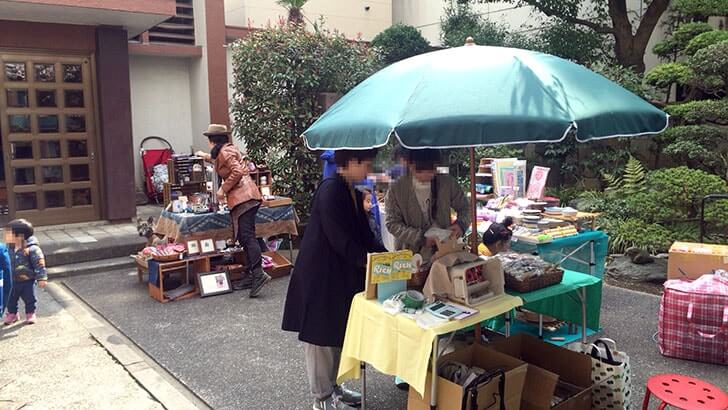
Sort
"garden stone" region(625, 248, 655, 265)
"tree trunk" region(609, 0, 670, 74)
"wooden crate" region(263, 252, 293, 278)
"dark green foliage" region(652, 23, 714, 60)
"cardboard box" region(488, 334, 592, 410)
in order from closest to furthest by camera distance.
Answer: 1. "cardboard box" region(488, 334, 592, 410)
2. "garden stone" region(625, 248, 655, 265)
3. "wooden crate" region(263, 252, 293, 278)
4. "dark green foliage" region(652, 23, 714, 60)
5. "tree trunk" region(609, 0, 670, 74)

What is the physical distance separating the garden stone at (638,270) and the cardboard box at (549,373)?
3885mm

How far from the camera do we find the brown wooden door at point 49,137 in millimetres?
8797

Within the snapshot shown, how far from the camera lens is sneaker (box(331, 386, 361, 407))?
3957 millimetres

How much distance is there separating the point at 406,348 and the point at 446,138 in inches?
46.5

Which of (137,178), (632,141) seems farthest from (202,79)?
(632,141)

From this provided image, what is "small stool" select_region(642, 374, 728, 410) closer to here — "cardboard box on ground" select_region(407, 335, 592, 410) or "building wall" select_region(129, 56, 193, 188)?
"cardboard box on ground" select_region(407, 335, 592, 410)

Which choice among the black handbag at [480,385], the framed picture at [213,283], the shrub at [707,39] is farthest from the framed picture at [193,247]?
the shrub at [707,39]

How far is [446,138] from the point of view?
262cm

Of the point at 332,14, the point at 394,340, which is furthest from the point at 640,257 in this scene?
the point at 332,14

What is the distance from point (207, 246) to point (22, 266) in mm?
1848

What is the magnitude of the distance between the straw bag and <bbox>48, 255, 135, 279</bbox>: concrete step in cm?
632

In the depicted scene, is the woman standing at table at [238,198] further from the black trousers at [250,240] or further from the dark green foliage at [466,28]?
the dark green foliage at [466,28]

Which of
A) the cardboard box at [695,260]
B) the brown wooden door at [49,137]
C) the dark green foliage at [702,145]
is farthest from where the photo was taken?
the brown wooden door at [49,137]

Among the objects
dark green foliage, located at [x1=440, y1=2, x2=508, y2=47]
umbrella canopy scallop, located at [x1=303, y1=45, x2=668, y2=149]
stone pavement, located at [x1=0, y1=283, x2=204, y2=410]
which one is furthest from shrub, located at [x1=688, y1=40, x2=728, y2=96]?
stone pavement, located at [x1=0, y1=283, x2=204, y2=410]
